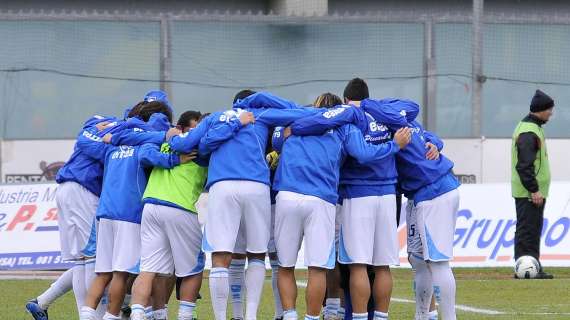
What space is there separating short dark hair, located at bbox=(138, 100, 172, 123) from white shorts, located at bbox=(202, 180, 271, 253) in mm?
1280

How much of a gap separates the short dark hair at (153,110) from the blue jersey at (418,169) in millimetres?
1957

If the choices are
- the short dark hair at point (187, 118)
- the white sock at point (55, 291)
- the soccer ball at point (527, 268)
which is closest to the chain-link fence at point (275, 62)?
the soccer ball at point (527, 268)

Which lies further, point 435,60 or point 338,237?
point 435,60

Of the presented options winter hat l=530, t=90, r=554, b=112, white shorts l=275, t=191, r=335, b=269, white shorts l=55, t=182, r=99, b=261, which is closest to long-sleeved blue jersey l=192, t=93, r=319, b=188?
white shorts l=275, t=191, r=335, b=269

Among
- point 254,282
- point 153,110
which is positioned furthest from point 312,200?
point 153,110

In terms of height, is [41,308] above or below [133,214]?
below

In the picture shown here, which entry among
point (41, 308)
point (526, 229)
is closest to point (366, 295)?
point (41, 308)

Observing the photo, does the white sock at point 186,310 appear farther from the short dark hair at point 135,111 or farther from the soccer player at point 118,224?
the short dark hair at point 135,111

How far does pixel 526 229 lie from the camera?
17547mm

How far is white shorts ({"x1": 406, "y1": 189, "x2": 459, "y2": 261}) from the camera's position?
447 inches

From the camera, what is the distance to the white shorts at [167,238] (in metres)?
11.2

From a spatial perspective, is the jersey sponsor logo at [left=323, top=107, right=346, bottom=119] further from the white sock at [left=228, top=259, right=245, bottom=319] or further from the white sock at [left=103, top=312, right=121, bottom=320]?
the white sock at [left=103, top=312, right=121, bottom=320]

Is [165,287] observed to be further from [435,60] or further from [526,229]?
[435,60]

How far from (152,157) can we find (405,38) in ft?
46.2
